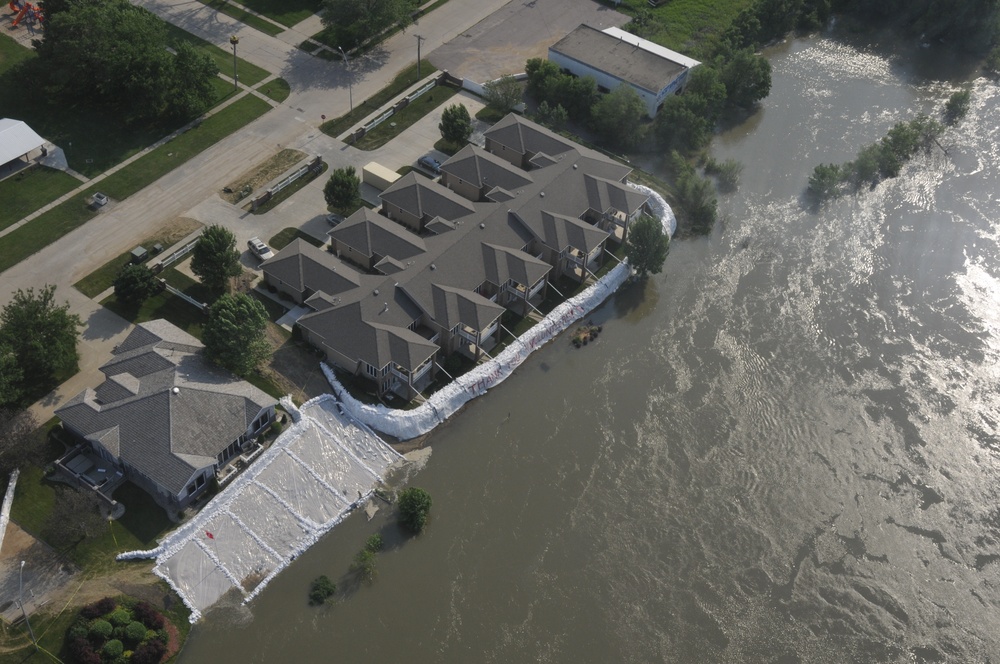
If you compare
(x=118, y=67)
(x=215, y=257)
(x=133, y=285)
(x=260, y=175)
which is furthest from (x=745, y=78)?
(x=133, y=285)

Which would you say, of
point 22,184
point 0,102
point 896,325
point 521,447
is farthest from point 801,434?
point 0,102

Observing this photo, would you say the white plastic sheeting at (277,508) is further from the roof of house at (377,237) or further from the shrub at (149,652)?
the roof of house at (377,237)

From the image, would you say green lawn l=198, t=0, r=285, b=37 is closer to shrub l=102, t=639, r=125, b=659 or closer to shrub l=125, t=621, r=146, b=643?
shrub l=125, t=621, r=146, b=643

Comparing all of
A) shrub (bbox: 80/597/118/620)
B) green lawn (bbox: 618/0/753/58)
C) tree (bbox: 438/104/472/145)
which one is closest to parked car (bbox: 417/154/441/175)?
tree (bbox: 438/104/472/145)

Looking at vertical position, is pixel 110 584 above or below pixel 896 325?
below

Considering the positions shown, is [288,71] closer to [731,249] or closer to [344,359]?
[344,359]

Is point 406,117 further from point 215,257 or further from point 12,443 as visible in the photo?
point 12,443
